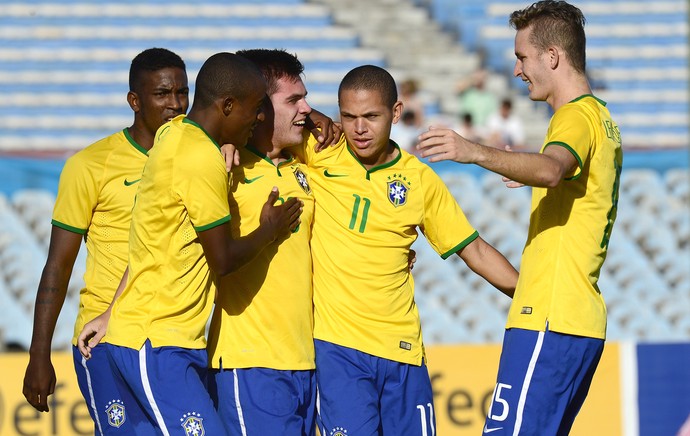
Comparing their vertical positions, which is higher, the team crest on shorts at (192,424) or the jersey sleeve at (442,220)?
the jersey sleeve at (442,220)

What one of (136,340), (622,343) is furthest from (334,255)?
(622,343)

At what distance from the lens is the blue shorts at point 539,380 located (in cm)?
504

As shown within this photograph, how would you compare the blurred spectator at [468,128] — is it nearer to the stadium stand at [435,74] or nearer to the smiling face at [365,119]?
the stadium stand at [435,74]

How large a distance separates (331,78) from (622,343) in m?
8.39

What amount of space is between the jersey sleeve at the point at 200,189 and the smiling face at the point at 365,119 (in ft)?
3.32

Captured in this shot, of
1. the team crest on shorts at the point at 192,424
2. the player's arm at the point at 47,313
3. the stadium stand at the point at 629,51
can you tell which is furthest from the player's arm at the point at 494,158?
the stadium stand at the point at 629,51

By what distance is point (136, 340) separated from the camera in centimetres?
467

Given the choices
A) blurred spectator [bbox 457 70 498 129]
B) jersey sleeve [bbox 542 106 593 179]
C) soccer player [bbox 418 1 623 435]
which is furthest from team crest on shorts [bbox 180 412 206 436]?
blurred spectator [bbox 457 70 498 129]

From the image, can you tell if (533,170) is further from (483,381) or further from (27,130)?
(27,130)

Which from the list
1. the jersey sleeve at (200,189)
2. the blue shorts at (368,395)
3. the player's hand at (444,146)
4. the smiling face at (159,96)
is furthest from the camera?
the smiling face at (159,96)

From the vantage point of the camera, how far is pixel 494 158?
4566 millimetres

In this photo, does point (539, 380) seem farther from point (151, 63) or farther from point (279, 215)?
point (151, 63)

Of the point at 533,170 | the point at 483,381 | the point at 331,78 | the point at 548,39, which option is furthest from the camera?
the point at 331,78

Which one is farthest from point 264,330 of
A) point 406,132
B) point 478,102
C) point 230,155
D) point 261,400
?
point 478,102
